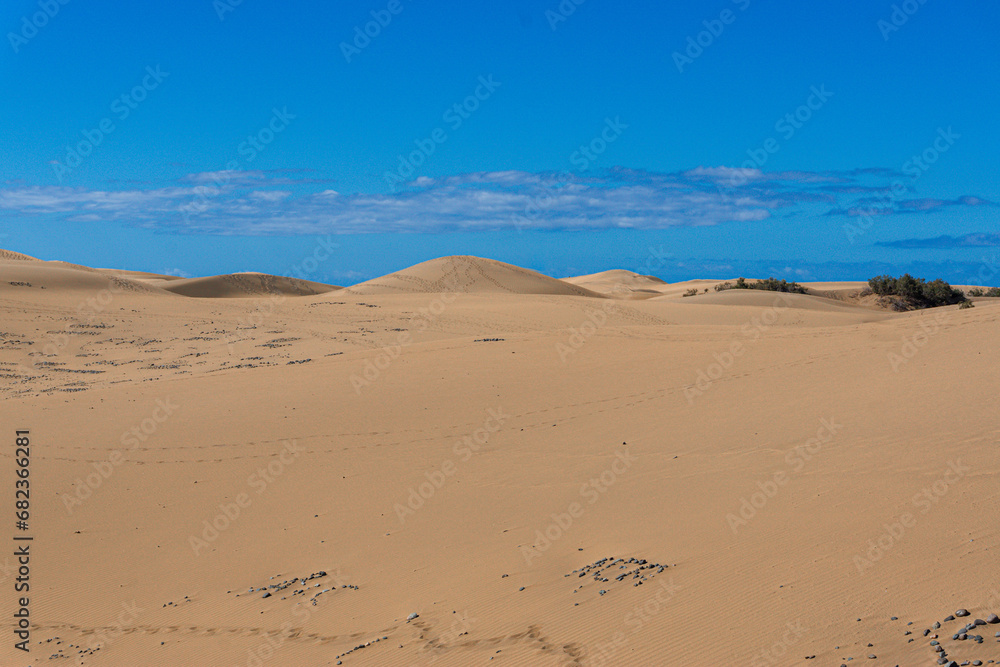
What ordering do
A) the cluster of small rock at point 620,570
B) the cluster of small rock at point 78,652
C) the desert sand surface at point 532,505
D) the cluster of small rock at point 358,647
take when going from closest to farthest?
the desert sand surface at point 532,505 → the cluster of small rock at point 358,647 → the cluster of small rock at point 620,570 → the cluster of small rock at point 78,652

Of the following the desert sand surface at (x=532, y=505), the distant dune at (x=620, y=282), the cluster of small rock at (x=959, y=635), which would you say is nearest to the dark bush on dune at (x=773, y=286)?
the distant dune at (x=620, y=282)

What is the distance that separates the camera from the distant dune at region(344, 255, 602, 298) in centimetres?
4600

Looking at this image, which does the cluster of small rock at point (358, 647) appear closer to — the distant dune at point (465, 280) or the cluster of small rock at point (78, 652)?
the cluster of small rock at point (78, 652)

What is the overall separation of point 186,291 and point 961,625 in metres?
51.5

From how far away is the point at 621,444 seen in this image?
11219 millimetres

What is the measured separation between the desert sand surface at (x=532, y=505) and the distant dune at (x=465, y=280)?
2663 centimetres

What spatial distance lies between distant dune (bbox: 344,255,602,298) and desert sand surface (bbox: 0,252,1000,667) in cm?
2663

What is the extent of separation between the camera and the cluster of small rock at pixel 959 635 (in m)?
4.62

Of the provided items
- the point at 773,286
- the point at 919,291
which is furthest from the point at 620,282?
the point at 919,291

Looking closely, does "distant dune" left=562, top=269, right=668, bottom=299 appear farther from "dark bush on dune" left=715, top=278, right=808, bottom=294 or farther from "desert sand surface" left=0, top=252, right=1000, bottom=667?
"desert sand surface" left=0, top=252, right=1000, bottom=667

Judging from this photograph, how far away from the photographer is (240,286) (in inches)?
2156

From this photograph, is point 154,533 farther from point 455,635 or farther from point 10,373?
point 10,373

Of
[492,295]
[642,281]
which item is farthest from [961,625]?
[642,281]

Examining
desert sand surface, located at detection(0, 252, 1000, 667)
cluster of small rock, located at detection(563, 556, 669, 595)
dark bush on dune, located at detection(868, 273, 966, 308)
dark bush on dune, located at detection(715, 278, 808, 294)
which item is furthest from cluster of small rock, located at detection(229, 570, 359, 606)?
dark bush on dune, located at detection(715, 278, 808, 294)
